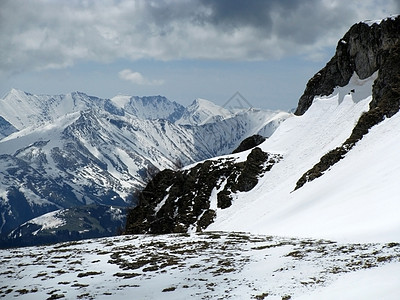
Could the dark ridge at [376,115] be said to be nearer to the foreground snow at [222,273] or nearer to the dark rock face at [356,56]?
the dark rock face at [356,56]

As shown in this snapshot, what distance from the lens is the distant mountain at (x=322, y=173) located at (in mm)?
35812

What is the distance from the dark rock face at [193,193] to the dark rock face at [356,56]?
Answer: 28034 millimetres

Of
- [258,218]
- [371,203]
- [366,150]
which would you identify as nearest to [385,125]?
[366,150]

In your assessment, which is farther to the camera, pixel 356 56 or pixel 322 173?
pixel 356 56

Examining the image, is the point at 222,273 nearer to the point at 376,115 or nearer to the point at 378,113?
the point at 376,115

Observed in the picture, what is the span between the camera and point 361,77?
88250 mm

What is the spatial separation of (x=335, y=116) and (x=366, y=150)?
108ft

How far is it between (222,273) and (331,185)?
2865 centimetres

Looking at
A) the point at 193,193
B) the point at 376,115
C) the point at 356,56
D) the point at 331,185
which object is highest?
the point at 356,56

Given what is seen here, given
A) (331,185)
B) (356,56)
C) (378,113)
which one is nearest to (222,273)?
(331,185)

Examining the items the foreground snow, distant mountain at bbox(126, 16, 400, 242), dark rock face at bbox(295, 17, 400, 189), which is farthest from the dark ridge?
the foreground snow

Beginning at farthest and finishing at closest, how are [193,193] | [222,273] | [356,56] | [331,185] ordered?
[356,56] → [193,193] → [331,185] → [222,273]

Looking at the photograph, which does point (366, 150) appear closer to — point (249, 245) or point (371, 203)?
point (371, 203)

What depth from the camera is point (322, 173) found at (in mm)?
59094
